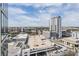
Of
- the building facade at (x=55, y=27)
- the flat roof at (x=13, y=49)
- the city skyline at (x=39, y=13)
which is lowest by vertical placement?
the flat roof at (x=13, y=49)

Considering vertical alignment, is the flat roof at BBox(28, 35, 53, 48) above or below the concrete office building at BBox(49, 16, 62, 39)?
below

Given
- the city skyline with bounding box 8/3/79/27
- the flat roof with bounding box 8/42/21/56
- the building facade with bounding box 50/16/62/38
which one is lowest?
the flat roof with bounding box 8/42/21/56

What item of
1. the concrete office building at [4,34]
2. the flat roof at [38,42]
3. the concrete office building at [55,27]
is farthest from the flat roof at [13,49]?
the concrete office building at [55,27]

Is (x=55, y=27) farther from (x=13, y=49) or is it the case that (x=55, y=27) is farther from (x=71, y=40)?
(x=13, y=49)

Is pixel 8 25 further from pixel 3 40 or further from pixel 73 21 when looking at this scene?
pixel 73 21

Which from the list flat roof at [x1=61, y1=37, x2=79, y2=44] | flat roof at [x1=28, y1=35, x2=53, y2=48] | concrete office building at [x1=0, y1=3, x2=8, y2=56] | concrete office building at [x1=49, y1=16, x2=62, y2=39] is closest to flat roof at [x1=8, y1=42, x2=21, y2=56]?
concrete office building at [x1=0, y1=3, x2=8, y2=56]

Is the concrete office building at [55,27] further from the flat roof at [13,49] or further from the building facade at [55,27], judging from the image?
the flat roof at [13,49]

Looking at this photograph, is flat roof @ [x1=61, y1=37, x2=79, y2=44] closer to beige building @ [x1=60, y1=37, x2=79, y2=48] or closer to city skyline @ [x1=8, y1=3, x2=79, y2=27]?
beige building @ [x1=60, y1=37, x2=79, y2=48]
